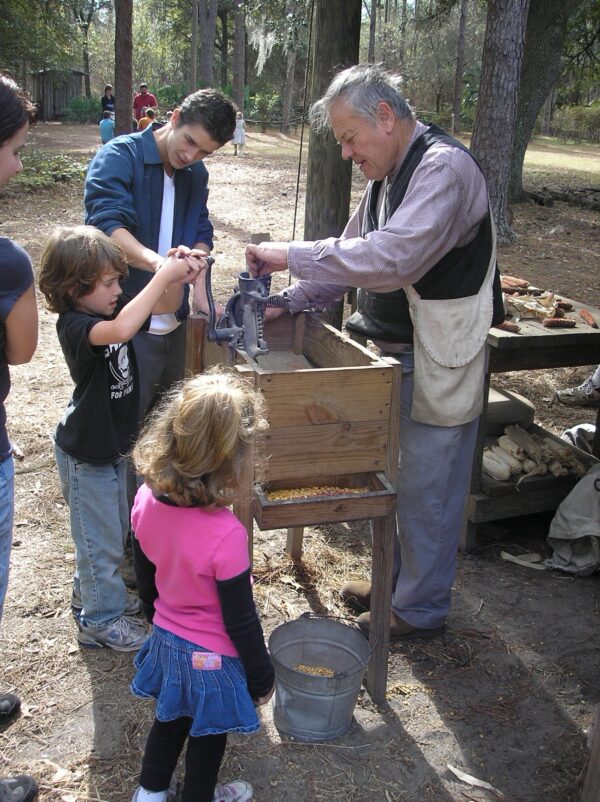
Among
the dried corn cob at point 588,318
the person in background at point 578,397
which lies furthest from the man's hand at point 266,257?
the person in background at point 578,397

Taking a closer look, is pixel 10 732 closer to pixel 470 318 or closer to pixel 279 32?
pixel 470 318

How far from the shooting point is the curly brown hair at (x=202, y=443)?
1.82m

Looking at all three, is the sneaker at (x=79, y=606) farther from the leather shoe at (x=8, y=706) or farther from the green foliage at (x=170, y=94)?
the green foliage at (x=170, y=94)

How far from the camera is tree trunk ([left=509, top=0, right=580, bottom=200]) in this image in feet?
35.5

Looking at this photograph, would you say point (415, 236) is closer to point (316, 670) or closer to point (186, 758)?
point (316, 670)

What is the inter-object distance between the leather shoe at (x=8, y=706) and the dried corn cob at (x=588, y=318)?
306cm

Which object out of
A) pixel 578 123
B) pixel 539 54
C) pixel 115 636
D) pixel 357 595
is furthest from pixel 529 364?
pixel 578 123

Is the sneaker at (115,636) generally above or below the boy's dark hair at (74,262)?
below

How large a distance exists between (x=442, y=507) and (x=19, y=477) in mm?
2493

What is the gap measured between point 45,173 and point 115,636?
13.1m

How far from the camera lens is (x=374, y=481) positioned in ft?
8.64

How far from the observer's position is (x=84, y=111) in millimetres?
35375

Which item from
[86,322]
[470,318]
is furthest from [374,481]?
[86,322]

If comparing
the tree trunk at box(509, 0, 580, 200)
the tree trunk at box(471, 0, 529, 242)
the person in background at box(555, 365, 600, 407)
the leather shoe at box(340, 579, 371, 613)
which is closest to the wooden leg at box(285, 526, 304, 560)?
the leather shoe at box(340, 579, 371, 613)
